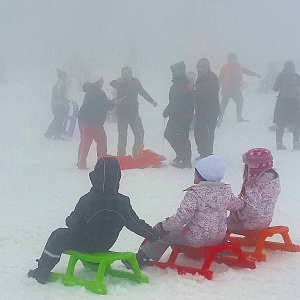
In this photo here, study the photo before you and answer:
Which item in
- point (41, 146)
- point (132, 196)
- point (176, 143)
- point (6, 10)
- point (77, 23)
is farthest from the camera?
point (6, 10)

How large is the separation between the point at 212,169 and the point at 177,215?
41 cm

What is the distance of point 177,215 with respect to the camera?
4.25m

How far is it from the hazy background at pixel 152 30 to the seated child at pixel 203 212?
26.7 meters

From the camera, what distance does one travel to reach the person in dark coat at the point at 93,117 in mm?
8750

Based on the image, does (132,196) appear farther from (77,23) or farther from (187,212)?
(77,23)

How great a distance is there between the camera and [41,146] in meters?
11.2

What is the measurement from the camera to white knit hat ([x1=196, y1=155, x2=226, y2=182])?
167 inches

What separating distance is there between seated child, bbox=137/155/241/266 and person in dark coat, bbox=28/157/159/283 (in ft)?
1.29

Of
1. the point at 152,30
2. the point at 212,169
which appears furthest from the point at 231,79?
the point at 152,30

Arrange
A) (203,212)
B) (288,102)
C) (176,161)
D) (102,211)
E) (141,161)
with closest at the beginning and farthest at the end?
(102,211) → (203,212) → (141,161) → (176,161) → (288,102)

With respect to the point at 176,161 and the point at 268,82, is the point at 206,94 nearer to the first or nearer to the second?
the point at 176,161

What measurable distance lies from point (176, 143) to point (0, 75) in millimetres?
16611

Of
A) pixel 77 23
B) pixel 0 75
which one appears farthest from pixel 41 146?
pixel 77 23

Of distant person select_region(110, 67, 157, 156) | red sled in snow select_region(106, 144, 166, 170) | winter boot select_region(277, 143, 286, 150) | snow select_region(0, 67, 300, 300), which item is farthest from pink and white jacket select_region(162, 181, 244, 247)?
winter boot select_region(277, 143, 286, 150)
